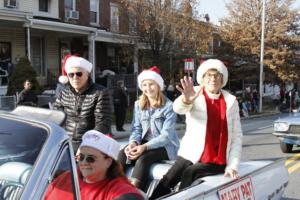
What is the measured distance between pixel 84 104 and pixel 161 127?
899 millimetres

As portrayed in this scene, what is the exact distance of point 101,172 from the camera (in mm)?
2932

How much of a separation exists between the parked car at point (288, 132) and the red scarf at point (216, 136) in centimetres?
691

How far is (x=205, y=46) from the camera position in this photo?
23.8m

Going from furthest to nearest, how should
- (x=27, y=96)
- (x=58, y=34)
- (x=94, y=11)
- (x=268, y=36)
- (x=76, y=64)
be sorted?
(x=268, y=36) → (x=94, y=11) → (x=58, y=34) → (x=27, y=96) → (x=76, y=64)

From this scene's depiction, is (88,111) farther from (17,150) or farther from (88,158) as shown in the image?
(17,150)

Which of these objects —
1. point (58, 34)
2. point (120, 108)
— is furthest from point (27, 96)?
point (58, 34)

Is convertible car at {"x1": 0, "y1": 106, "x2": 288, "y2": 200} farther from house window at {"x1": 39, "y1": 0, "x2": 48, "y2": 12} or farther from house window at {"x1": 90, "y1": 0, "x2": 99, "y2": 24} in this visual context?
house window at {"x1": 90, "y1": 0, "x2": 99, "y2": 24}

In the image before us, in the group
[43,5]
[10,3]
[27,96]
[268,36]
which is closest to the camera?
[27,96]

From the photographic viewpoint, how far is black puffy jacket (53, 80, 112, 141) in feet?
14.0

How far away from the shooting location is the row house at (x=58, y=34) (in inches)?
824

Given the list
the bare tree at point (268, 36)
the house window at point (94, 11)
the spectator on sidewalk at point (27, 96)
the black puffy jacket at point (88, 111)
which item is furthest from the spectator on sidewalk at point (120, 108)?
the bare tree at point (268, 36)

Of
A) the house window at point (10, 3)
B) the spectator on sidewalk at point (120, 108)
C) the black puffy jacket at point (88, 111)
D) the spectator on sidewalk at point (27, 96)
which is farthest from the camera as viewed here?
the house window at point (10, 3)

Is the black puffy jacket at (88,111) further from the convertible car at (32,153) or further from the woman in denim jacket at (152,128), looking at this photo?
the convertible car at (32,153)

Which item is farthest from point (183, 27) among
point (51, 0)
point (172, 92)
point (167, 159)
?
point (167, 159)
